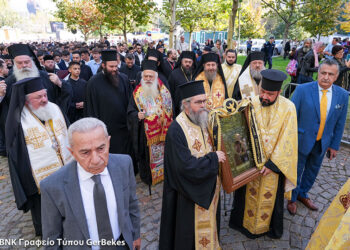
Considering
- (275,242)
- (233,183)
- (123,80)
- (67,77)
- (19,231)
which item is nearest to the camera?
(233,183)

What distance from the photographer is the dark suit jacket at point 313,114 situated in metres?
3.60

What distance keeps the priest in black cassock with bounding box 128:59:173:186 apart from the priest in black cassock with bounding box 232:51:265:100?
1696mm

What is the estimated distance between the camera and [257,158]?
2963mm

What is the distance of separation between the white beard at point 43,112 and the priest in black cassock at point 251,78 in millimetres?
3853

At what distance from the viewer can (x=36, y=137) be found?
306 cm

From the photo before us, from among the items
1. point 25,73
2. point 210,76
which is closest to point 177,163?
point 210,76

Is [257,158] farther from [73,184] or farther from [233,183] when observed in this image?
[73,184]

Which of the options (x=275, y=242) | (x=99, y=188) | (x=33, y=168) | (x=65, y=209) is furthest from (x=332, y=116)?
(x=33, y=168)

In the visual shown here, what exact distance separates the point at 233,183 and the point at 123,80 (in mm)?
3355

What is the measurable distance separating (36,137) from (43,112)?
334 millimetres

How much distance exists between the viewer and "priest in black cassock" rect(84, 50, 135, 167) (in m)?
4.72

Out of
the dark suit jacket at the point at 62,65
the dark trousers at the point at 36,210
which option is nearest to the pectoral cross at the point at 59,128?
the dark trousers at the point at 36,210

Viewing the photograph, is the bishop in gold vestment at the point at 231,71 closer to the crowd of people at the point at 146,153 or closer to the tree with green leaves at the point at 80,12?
the crowd of people at the point at 146,153

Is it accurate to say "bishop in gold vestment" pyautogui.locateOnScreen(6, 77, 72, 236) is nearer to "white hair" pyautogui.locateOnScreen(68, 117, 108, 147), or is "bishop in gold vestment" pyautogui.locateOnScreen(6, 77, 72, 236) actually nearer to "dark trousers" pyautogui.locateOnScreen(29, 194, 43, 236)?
"dark trousers" pyautogui.locateOnScreen(29, 194, 43, 236)
